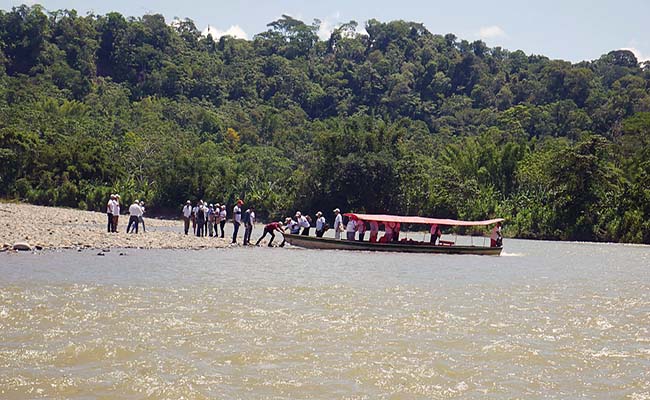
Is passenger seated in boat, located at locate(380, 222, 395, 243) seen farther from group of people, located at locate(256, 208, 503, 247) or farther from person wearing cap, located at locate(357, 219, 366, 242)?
person wearing cap, located at locate(357, 219, 366, 242)

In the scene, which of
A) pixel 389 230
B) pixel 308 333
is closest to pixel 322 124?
pixel 389 230

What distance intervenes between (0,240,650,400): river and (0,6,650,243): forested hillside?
32.5 metres

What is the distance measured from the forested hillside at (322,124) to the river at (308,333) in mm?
32467

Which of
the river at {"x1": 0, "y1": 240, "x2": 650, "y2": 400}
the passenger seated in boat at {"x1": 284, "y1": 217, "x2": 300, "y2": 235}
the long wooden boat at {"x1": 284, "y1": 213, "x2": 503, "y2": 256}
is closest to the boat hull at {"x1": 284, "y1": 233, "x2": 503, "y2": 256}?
the long wooden boat at {"x1": 284, "y1": 213, "x2": 503, "y2": 256}

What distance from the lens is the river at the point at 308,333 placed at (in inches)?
381

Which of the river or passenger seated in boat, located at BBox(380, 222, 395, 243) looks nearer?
the river

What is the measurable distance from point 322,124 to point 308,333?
86.5 m

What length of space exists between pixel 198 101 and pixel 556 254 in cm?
8344

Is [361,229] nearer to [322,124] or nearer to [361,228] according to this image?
[361,228]

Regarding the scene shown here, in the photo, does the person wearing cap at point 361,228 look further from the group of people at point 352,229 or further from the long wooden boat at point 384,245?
the long wooden boat at point 384,245

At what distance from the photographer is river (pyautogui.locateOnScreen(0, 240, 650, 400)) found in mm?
9680

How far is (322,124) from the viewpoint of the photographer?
98.5m

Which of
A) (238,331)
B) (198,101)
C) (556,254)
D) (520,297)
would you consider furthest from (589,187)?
(198,101)

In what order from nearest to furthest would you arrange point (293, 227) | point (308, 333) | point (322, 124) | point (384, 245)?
point (308, 333)
point (384, 245)
point (293, 227)
point (322, 124)
